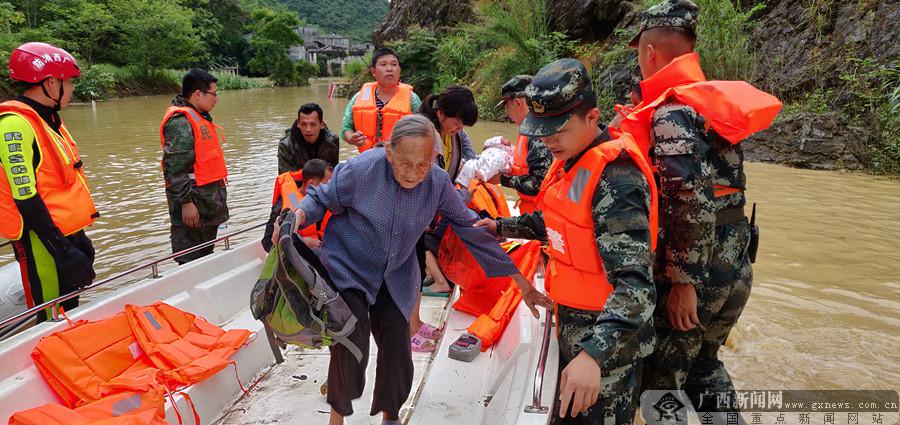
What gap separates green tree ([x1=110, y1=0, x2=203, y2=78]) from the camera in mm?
29141

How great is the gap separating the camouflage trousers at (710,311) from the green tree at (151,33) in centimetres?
3301

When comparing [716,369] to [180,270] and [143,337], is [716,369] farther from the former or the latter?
[180,270]

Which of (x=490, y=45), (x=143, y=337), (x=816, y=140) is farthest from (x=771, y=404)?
(x=490, y=45)

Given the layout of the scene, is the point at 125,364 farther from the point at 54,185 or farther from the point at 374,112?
the point at 374,112

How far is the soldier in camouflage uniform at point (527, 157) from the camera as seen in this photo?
2639 millimetres

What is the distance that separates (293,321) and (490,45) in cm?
1734

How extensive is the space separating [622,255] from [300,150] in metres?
2.69

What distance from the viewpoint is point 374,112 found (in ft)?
12.9

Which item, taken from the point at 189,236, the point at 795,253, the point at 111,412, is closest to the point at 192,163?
the point at 189,236

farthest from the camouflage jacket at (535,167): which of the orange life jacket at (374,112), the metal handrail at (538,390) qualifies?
the orange life jacket at (374,112)

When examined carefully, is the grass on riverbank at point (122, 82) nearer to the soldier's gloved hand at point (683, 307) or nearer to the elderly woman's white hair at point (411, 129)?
the elderly woman's white hair at point (411, 129)

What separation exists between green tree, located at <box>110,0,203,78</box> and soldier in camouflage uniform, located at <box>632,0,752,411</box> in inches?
1293

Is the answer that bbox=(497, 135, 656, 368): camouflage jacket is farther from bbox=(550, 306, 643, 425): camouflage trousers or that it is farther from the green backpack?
the green backpack

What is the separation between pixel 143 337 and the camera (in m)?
2.52
